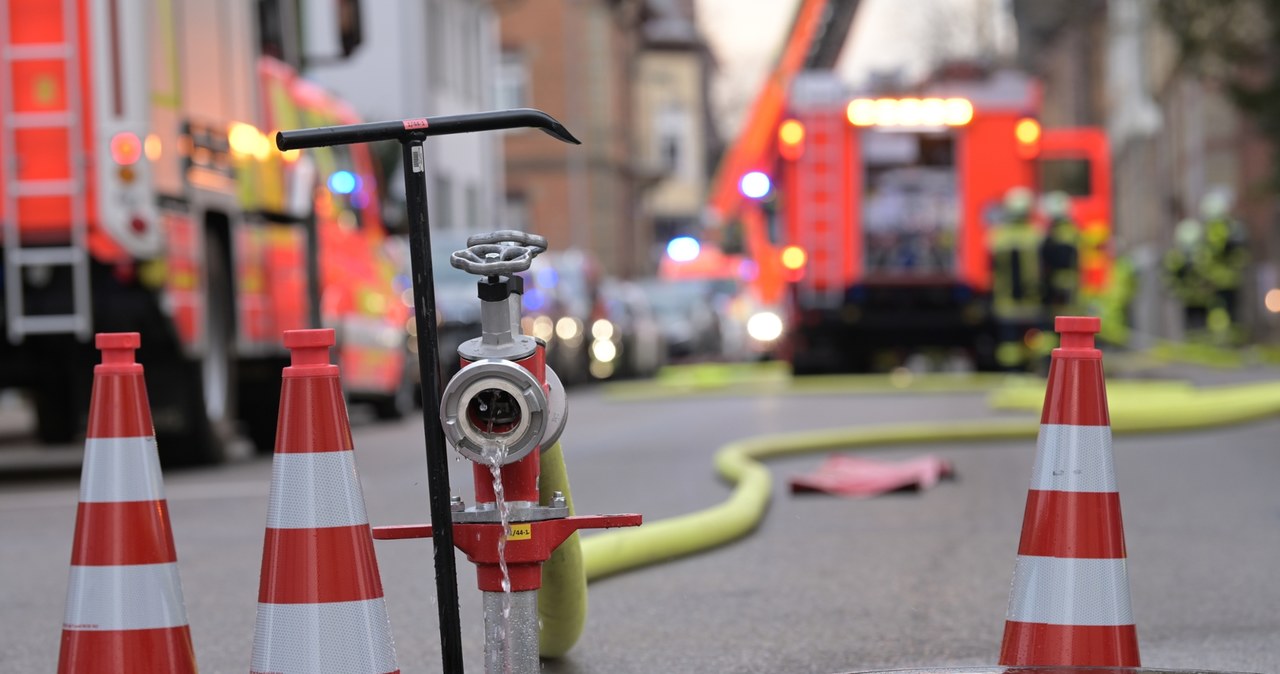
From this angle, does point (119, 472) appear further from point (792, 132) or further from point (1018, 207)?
point (792, 132)

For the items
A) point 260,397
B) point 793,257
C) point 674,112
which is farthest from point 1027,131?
point 674,112

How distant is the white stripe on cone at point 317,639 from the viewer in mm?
3822

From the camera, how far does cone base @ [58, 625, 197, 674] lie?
158 inches

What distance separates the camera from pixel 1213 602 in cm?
623

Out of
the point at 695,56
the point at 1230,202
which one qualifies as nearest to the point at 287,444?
the point at 1230,202

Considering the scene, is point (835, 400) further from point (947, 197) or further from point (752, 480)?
point (752, 480)

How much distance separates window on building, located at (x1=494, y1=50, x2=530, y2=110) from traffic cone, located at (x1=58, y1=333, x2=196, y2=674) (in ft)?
171

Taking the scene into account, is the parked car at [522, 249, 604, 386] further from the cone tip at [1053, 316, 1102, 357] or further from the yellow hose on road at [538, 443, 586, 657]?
the cone tip at [1053, 316, 1102, 357]

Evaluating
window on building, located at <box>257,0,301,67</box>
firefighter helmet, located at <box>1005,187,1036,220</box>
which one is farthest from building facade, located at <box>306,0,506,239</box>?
window on building, located at <box>257,0,301,67</box>

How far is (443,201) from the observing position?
39.0 m

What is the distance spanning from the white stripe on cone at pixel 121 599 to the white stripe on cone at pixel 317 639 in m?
0.28

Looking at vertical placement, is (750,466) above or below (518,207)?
below

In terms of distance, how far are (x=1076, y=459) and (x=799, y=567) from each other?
300cm

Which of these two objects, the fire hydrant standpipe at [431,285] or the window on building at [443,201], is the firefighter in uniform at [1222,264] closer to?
the window on building at [443,201]
